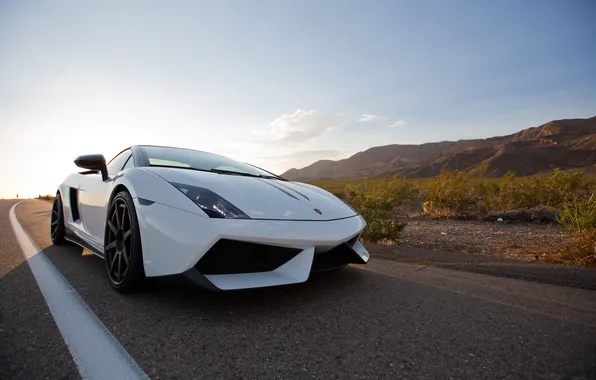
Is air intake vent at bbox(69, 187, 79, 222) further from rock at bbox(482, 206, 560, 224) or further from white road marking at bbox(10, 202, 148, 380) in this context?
rock at bbox(482, 206, 560, 224)

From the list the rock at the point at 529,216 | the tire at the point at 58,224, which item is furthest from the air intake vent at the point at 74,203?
the rock at the point at 529,216

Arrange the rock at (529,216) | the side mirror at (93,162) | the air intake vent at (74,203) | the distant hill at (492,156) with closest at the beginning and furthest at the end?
the side mirror at (93,162) → the air intake vent at (74,203) → the rock at (529,216) → the distant hill at (492,156)

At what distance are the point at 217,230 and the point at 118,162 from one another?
2058 millimetres

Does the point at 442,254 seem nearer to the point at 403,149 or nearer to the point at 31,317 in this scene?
the point at 31,317

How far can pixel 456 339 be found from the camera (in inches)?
57.1

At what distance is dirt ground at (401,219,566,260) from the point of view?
402cm

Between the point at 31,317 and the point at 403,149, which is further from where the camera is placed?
the point at 403,149

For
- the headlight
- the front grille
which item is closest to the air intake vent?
the headlight

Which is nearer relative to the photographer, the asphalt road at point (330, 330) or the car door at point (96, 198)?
the asphalt road at point (330, 330)

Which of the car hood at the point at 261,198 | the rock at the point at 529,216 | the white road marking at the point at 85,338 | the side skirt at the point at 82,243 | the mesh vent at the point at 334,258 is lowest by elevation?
the rock at the point at 529,216

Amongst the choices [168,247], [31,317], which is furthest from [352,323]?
[31,317]

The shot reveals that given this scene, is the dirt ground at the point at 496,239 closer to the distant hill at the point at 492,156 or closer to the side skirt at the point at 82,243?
the side skirt at the point at 82,243

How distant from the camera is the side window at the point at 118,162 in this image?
2971mm

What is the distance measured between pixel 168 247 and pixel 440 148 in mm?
176663
